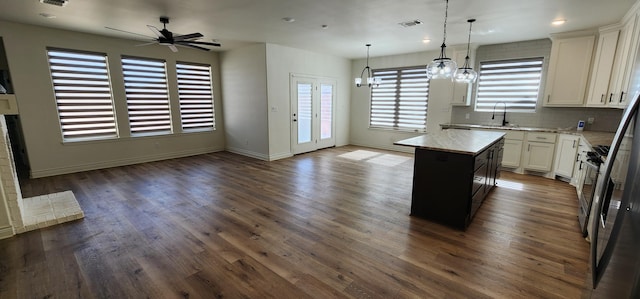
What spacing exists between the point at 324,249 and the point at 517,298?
1516 mm

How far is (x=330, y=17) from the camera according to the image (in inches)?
156

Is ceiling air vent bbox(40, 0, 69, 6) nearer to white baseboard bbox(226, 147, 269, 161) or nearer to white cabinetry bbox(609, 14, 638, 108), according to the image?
white baseboard bbox(226, 147, 269, 161)

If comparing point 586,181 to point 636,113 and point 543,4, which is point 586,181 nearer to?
point 543,4

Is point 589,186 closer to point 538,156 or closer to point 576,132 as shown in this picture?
point 576,132

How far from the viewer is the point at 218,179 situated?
480 cm

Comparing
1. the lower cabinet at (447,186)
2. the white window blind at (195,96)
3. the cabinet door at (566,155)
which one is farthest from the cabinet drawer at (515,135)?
the white window blind at (195,96)

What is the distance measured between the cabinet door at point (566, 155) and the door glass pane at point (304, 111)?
506cm

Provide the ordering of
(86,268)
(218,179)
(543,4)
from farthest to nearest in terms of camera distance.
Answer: (218,179) < (543,4) < (86,268)

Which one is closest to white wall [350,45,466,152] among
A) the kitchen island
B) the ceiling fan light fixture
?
the kitchen island

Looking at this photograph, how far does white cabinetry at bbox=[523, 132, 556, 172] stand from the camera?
15.8ft

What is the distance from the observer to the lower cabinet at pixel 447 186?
2896 mm

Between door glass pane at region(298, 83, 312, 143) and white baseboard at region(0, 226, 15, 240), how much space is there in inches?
198

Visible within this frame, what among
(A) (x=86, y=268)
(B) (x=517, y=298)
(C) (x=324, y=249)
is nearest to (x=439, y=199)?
(B) (x=517, y=298)

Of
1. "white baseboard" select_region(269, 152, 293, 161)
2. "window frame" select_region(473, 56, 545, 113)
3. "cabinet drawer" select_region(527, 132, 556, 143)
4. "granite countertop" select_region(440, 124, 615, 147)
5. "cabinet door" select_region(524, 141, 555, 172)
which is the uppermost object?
"window frame" select_region(473, 56, 545, 113)
